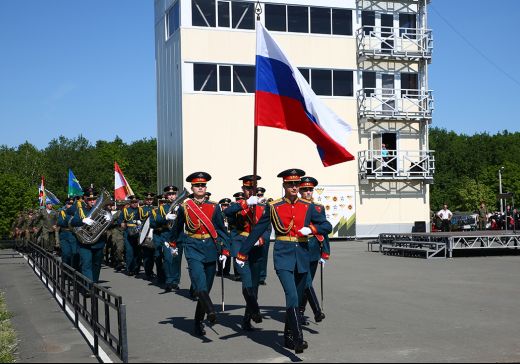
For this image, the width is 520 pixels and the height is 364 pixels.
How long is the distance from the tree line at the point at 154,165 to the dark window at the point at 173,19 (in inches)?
1987

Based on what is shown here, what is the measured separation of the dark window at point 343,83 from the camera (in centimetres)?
3862

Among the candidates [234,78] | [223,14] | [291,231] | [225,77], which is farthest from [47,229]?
[291,231]

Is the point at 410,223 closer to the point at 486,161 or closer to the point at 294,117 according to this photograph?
the point at 294,117

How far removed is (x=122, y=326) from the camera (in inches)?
302

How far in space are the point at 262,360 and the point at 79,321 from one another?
13.1ft

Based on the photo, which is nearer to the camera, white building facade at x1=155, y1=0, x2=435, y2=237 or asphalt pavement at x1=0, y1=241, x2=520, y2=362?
asphalt pavement at x1=0, y1=241, x2=520, y2=362

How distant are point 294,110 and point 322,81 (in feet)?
91.5

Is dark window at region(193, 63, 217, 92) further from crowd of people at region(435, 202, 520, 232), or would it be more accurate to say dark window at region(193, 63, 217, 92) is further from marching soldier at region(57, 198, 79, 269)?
marching soldier at region(57, 198, 79, 269)

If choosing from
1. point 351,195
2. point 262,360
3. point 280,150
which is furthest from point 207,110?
point 262,360

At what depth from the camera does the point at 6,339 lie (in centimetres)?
952

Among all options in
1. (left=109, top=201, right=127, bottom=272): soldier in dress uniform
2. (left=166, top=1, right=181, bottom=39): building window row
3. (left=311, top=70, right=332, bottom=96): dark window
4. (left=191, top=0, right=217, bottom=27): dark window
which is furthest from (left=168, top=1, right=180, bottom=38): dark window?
(left=109, top=201, right=127, bottom=272): soldier in dress uniform

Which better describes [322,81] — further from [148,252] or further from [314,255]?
[314,255]

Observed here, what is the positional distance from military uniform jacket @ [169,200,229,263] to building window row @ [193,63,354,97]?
25.0 metres

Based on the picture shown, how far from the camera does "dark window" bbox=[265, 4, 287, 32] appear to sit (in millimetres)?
37344
